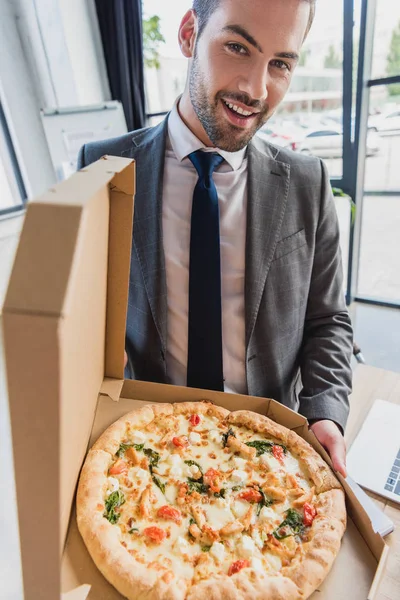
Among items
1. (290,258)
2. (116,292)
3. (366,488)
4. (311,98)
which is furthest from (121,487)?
(311,98)

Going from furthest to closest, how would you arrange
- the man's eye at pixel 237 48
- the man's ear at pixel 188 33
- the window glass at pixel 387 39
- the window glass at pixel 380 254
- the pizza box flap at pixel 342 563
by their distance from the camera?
the window glass at pixel 380 254 < the window glass at pixel 387 39 < the man's ear at pixel 188 33 < the man's eye at pixel 237 48 < the pizza box flap at pixel 342 563

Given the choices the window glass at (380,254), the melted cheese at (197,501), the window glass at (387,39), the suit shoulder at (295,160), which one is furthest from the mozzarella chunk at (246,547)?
the window glass at (380,254)

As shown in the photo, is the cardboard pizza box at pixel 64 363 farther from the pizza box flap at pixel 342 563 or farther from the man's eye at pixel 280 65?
the man's eye at pixel 280 65

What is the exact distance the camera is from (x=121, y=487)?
0.91 m

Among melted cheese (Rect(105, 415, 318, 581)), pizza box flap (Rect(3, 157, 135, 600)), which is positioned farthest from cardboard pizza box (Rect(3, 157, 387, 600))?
melted cheese (Rect(105, 415, 318, 581))

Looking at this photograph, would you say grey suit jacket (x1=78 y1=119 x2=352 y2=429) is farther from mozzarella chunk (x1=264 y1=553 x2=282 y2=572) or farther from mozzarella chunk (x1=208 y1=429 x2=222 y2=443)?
mozzarella chunk (x1=264 y1=553 x2=282 y2=572)

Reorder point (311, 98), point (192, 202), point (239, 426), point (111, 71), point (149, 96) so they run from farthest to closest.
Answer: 1. point (149, 96)
2. point (111, 71)
3. point (311, 98)
4. point (192, 202)
5. point (239, 426)

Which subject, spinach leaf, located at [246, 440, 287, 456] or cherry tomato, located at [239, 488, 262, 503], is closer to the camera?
cherry tomato, located at [239, 488, 262, 503]

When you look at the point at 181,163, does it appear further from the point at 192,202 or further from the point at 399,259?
the point at 399,259

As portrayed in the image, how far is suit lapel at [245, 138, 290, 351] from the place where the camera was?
121cm

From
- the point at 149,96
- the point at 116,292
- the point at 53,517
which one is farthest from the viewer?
the point at 149,96

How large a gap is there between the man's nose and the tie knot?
0.23 metres

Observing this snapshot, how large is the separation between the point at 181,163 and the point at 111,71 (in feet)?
10.9

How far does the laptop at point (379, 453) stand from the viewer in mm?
1100
